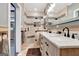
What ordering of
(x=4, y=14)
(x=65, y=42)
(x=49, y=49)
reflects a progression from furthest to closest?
(x=4, y=14) < (x=49, y=49) < (x=65, y=42)

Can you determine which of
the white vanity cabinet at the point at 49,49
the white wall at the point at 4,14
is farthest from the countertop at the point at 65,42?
the white wall at the point at 4,14

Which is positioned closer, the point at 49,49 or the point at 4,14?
the point at 49,49

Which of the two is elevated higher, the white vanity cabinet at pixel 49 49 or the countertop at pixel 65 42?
the countertop at pixel 65 42

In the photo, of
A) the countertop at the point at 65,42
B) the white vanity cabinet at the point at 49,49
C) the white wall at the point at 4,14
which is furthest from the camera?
the white wall at the point at 4,14

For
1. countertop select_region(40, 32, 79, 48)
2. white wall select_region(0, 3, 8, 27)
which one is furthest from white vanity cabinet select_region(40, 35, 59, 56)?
white wall select_region(0, 3, 8, 27)

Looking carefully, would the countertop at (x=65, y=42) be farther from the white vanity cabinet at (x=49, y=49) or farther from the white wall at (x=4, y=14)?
the white wall at (x=4, y=14)

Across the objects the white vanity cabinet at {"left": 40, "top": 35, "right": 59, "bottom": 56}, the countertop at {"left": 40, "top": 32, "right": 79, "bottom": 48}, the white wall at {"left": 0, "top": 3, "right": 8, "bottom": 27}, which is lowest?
the white vanity cabinet at {"left": 40, "top": 35, "right": 59, "bottom": 56}

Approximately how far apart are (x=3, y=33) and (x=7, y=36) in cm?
12

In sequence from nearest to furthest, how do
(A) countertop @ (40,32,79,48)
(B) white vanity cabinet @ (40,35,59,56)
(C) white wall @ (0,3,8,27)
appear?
(A) countertop @ (40,32,79,48), (B) white vanity cabinet @ (40,35,59,56), (C) white wall @ (0,3,8,27)

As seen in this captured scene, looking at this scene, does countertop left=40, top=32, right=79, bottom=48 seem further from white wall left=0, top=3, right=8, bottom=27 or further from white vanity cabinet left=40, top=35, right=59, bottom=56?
white wall left=0, top=3, right=8, bottom=27

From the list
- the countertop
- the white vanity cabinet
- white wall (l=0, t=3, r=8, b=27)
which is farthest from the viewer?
white wall (l=0, t=3, r=8, b=27)

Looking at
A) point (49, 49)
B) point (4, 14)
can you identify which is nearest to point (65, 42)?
point (49, 49)

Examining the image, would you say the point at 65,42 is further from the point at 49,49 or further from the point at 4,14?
the point at 4,14

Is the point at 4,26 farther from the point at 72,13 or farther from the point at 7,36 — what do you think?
the point at 72,13
